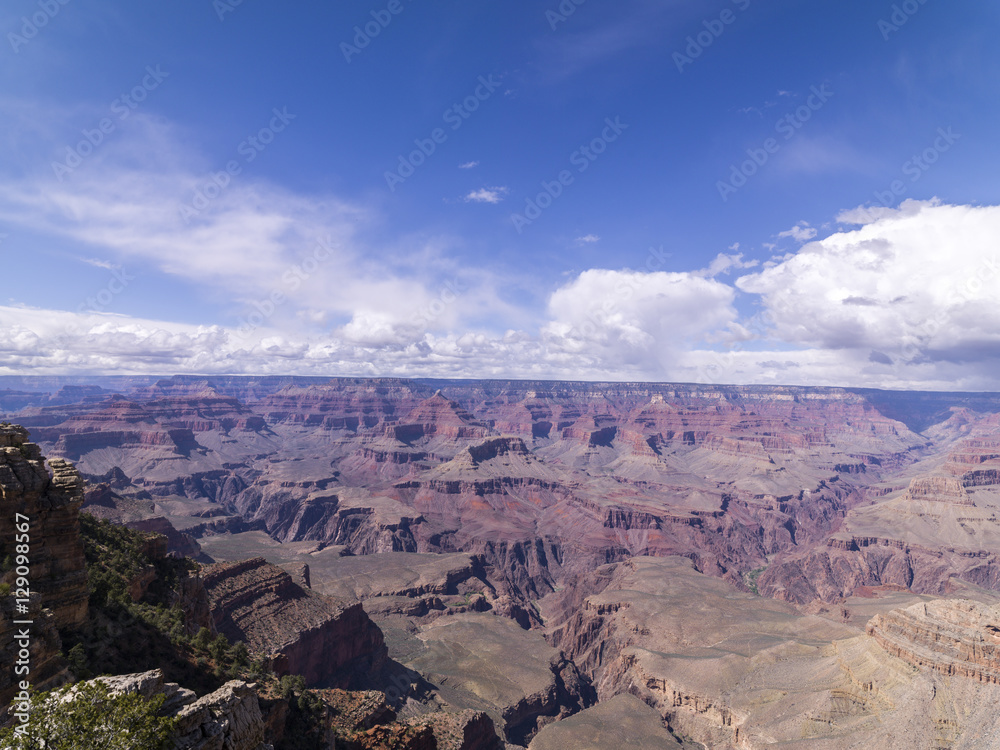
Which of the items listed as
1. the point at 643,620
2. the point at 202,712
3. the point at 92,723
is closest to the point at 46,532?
the point at 202,712

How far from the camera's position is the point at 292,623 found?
70438mm

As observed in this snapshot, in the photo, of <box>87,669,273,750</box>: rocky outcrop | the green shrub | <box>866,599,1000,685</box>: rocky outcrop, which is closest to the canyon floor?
<box>866,599,1000,685</box>: rocky outcrop

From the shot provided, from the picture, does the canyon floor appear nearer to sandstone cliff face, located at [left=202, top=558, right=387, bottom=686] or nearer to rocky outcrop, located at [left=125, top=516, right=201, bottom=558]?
sandstone cliff face, located at [left=202, top=558, right=387, bottom=686]

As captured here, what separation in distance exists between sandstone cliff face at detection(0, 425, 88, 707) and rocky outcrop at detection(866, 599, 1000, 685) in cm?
8512

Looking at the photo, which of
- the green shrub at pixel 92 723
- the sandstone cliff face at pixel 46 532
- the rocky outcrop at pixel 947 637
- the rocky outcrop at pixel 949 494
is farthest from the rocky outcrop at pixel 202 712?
the rocky outcrop at pixel 949 494

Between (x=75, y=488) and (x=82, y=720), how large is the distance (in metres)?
16.8

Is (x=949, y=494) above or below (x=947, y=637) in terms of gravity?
below

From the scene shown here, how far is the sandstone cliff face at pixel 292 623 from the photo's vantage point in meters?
64.9

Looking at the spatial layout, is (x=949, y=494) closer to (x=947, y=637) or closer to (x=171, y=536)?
(x=947, y=637)

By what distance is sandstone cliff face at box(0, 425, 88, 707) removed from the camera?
965 inches

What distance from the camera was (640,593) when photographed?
118m

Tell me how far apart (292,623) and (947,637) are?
8554 centimetres

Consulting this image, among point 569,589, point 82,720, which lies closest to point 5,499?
point 82,720

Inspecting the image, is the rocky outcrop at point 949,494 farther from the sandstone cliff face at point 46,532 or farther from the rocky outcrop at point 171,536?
the sandstone cliff face at point 46,532
